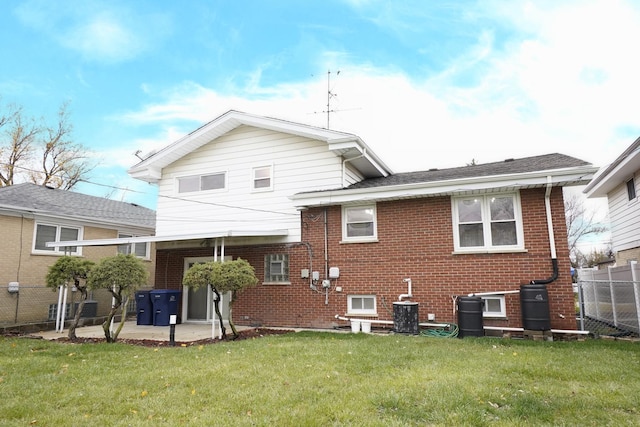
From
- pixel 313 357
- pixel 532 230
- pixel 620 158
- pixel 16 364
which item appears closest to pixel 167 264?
pixel 16 364

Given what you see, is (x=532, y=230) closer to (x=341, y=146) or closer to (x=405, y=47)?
(x=341, y=146)

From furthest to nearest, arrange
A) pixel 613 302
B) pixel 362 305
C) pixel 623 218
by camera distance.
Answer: pixel 623 218
pixel 362 305
pixel 613 302

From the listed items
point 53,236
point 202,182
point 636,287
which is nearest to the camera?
point 636,287

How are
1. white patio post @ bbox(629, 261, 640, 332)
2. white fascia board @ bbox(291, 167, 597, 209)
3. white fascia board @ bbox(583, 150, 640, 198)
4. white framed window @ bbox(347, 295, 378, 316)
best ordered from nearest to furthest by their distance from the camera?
white patio post @ bbox(629, 261, 640, 332), white fascia board @ bbox(291, 167, 597, 209), white framed window @ bbox(347, 295, 378, 316), white fascia board @ bbox(583, 150, 640, 198)

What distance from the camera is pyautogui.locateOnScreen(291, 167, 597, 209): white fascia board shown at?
880 centimetres

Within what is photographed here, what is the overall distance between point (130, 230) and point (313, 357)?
12839 mm

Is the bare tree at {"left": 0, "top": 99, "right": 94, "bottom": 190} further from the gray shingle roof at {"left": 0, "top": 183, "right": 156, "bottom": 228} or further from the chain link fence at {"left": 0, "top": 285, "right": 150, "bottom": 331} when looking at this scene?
the chain link fence at {"left": 0, "top": 285, "right": 150, "bottom": 331}

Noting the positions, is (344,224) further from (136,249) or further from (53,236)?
(136,249)

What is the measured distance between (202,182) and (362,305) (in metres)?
6.75

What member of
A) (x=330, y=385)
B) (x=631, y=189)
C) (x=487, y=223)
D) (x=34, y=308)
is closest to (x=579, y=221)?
(x=631, y=189)

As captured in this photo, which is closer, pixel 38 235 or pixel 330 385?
pixel 330 385

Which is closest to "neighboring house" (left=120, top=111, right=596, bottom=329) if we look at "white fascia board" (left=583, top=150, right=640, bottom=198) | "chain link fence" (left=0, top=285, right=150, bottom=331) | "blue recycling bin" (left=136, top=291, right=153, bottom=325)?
"blue recycling bin" (left=136, top=291, right=153, bottom=325)

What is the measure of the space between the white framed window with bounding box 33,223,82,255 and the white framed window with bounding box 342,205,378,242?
9.18m

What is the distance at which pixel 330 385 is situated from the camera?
5.12 metres
